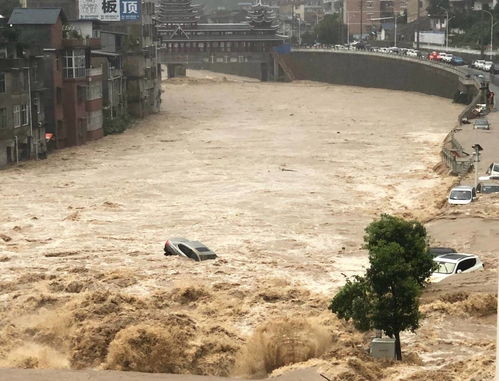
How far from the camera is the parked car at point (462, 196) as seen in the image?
4246 cm

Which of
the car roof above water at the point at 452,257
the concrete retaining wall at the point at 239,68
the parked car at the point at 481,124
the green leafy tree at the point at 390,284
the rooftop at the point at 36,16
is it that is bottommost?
the concrete retaining wall at the point at 239,68

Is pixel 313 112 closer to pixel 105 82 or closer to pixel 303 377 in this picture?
pixel 105 82

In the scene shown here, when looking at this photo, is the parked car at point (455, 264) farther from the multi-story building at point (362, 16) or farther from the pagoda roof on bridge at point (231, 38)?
the multi-story building at point (362, 16)

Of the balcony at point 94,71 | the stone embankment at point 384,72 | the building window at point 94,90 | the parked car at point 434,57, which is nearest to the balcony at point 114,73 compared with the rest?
the balcony at point 94,71

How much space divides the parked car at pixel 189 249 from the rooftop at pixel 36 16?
114ft

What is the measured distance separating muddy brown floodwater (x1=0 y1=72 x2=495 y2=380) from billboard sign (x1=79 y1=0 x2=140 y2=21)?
16619 millimetres

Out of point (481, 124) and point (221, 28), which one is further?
point (221, 28)

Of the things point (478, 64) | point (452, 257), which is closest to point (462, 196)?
point (452, 257)

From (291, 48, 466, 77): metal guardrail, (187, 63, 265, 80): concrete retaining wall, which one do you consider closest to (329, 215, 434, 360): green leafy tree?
(291, 48, 466, 77): metal guardrail

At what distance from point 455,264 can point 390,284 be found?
28.7ft

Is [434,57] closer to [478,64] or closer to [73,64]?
[478,64]

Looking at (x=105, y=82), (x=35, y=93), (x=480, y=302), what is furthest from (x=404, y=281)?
(x=105, y=82)

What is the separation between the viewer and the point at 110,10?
3777 inches

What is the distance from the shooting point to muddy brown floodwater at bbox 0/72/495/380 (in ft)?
84.4
